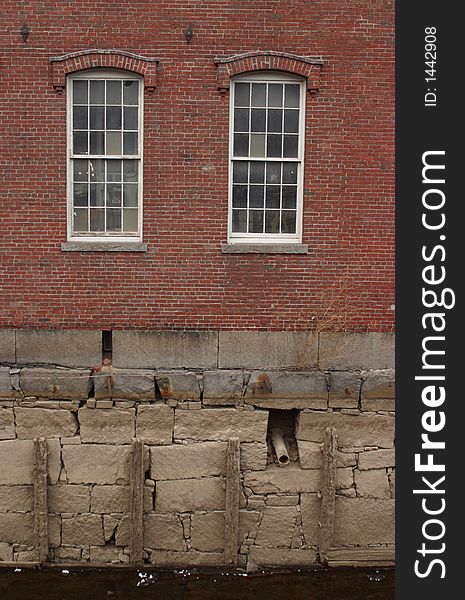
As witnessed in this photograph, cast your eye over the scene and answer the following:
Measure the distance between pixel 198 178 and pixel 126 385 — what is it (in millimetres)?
3156

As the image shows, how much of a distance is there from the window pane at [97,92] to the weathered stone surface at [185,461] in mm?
5100

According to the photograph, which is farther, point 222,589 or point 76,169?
point 76,169

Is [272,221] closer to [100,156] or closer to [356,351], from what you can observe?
[356,351]

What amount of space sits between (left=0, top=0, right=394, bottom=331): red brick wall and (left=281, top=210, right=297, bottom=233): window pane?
243 mm

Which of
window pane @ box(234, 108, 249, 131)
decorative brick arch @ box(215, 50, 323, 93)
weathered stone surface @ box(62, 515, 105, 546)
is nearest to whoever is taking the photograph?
decorative brick arch @ box(215, 50, 323, 93)

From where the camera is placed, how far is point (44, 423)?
29.2 ft

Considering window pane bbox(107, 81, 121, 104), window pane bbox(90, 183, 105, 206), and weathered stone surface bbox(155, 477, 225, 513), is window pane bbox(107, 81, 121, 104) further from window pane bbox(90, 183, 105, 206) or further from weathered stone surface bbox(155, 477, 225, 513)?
weathered stone surface bbox(155, 477, 225, 513)

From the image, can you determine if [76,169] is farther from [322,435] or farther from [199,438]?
[322,435]

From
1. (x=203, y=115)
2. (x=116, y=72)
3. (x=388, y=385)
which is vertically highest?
(x=116, y=72)

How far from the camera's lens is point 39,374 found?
8820 millimetres

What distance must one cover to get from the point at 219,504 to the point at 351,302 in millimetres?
3516

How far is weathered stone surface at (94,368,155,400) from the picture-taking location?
28.9 feet

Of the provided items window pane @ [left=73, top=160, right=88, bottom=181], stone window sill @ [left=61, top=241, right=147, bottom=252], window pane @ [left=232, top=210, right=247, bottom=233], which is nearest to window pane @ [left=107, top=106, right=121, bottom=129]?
window pane @ [left=73, top=160, right=88, bottom=181]

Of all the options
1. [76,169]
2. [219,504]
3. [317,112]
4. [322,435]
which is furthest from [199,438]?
[317,112]
